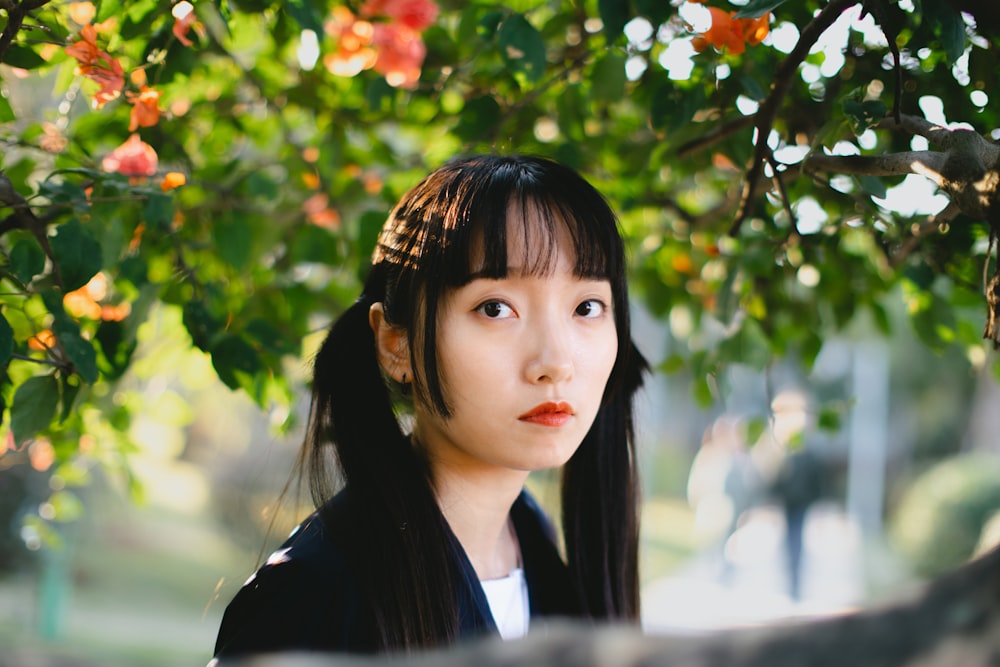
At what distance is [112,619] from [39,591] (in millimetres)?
894

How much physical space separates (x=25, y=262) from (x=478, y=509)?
2.03 feet

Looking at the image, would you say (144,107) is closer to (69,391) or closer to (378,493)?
(69,391)

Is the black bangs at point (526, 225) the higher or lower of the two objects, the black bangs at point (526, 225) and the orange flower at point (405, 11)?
the lower

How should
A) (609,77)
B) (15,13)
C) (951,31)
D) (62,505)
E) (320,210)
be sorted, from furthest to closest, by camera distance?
(62,505), (320,210), (609,77), (15,13), (951,31)

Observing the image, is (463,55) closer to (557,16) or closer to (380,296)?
(557,16)

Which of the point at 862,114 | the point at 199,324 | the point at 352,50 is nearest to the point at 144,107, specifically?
the point at 199,324

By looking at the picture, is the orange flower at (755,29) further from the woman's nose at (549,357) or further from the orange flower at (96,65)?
the orange flower at (96,65)

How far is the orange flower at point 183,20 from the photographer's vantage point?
1.20 meters

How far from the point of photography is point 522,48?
4.23ft

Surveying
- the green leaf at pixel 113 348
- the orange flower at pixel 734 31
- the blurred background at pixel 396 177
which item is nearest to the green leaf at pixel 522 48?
the blurred background at pixel 396 177

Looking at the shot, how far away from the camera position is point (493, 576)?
129 centimetres

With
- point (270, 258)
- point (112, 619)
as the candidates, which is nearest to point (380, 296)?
point (270, 258)

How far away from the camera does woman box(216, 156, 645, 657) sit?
3.45 feet

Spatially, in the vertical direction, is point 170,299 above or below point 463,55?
below
